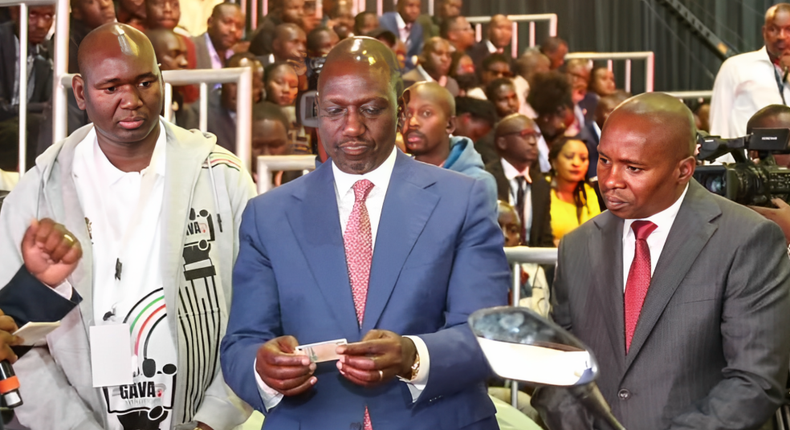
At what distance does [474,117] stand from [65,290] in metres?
3.91

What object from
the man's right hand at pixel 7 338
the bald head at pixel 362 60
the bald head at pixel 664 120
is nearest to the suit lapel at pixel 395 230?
the bald head at pixel 362 60

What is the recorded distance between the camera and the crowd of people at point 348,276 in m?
1.89

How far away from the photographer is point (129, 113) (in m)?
2.45

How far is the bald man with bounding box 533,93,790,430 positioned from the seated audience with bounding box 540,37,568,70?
4706 millimetres

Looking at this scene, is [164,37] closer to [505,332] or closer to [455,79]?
[455,79]

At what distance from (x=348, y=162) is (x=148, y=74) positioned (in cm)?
85

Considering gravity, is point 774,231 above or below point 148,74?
below

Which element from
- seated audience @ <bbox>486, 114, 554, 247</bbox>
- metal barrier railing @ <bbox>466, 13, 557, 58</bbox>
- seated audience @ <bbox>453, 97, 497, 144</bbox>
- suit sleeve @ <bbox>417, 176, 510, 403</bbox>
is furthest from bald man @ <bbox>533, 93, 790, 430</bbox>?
metal barrier railing @ <bbox>466, 13, 557, 58</bbox>

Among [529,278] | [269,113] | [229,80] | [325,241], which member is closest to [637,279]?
[325,241]

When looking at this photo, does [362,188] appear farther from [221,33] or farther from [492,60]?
[492,60]

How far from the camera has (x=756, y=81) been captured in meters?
4.98

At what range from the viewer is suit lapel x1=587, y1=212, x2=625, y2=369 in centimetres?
213

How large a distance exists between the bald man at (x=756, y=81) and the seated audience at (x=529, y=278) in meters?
1.31

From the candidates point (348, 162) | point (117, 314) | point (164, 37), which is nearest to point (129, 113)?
point (117, 314)
